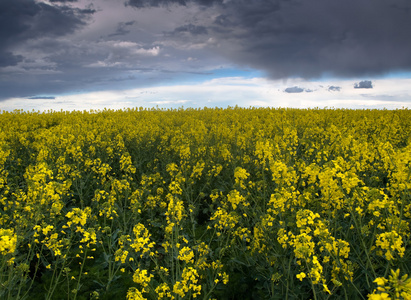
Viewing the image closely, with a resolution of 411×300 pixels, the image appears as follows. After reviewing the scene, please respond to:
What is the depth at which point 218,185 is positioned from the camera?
714 cm

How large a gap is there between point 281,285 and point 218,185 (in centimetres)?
356

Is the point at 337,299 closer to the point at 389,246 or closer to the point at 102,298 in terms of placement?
the point at 389,246

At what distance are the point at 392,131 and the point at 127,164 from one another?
357 inches

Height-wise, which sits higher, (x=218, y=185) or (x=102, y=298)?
(x=218, y=185)

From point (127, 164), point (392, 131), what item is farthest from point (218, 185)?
point (392, 131)

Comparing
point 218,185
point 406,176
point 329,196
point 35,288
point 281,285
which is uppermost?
point 406,176

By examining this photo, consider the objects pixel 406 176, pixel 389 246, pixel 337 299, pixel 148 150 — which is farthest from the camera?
pixel 148 150

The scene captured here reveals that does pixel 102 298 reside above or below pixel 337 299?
below

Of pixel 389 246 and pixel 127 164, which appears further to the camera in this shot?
pixel 127 164

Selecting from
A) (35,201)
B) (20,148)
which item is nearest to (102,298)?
(35,201)

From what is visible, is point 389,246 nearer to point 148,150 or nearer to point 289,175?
point 289,175

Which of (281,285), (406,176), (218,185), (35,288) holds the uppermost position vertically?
(406,176)

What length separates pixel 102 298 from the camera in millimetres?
4109

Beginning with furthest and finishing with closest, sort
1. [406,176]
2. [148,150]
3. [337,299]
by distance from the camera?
[148,150] → [406,176] → [337,299]
